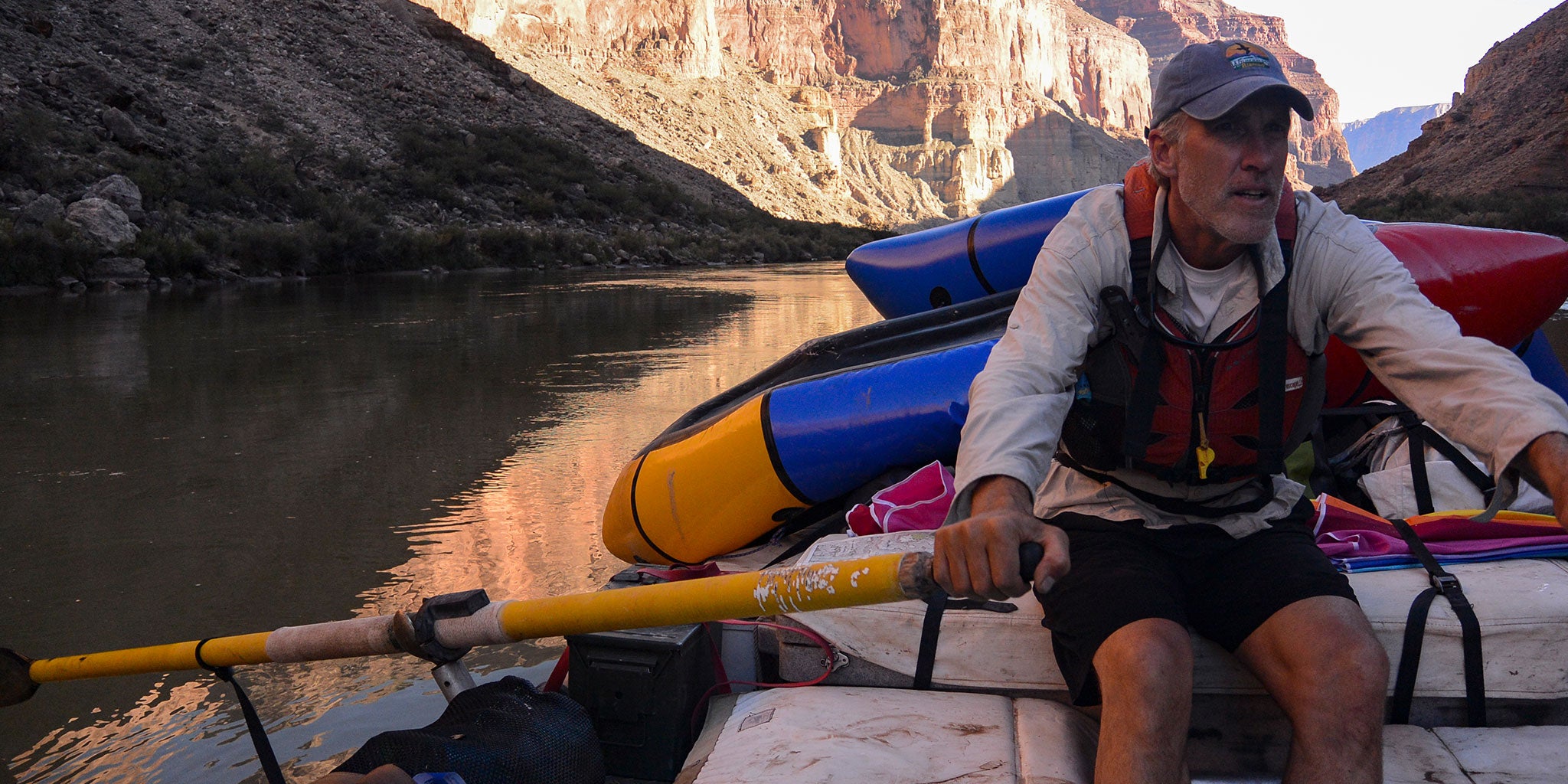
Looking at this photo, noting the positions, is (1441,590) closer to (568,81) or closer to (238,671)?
(238,671)

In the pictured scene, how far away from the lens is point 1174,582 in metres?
2.04

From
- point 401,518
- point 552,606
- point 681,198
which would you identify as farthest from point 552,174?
point 552,606

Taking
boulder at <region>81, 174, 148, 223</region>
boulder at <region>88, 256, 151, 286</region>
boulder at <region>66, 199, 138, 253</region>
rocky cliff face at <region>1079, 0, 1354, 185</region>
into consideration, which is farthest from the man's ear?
Result: rocky cliff face at <region>1079, 0, 1354, 185</region>

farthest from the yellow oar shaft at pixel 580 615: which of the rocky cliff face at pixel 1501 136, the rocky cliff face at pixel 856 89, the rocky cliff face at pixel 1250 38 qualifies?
the rocky cliff face at pixel 1250 38

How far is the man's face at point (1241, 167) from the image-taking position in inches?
80.0

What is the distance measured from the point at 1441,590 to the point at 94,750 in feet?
10.3

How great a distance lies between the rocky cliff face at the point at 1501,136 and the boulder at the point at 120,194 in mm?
28595

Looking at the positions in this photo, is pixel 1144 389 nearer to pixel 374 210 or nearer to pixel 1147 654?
pixel 1147 654

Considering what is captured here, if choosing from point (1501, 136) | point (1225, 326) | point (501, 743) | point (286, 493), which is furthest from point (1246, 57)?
point (1501, 136)

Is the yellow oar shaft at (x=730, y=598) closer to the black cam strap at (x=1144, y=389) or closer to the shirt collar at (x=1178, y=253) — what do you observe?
the black cam strap at (x=1144, y=389)

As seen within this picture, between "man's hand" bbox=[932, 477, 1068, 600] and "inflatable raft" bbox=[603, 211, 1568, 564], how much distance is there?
1.72 meters

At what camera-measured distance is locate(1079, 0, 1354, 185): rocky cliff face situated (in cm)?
17738

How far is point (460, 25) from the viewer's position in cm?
5222

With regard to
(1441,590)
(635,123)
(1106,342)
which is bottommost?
(1441,590)
